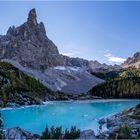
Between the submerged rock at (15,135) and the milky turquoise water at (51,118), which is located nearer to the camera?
the submerged rock at (15,135)

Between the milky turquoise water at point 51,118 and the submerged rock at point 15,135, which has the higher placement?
the submerged rock at point 15,135

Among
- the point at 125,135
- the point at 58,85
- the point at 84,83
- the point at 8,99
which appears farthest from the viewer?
the point at 84,83

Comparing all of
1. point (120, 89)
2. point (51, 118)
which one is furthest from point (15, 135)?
point (120, 89)

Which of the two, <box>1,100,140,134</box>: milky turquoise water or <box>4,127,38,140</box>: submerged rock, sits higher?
<box>4,127,38,140</box>: submerged rock

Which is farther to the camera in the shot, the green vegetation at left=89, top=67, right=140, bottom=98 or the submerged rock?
the green vegetation at left=89, top=67, right=140, bottom=98

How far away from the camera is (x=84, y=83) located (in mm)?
195500

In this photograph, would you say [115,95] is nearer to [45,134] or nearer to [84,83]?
[84,83]

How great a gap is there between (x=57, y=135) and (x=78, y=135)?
8.51 feet

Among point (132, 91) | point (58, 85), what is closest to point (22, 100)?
point (132, 91)

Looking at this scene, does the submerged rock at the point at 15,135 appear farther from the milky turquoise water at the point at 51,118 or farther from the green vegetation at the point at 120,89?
the green vegetation at the point at 120,89

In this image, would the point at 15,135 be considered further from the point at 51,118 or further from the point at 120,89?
the point at 120,89

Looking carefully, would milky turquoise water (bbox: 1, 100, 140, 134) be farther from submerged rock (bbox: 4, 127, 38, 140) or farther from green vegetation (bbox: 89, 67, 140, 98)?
green vegetation (bbox: 89, 67, 140, 98)

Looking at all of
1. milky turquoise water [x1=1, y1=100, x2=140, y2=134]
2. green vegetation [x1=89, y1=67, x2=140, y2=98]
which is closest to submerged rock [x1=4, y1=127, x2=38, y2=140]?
milky turquoise water [x1=1, y1=100, x2=140, y2=134]

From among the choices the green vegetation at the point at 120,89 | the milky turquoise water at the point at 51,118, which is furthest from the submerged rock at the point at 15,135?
the green vegetation at the point at 120,89
